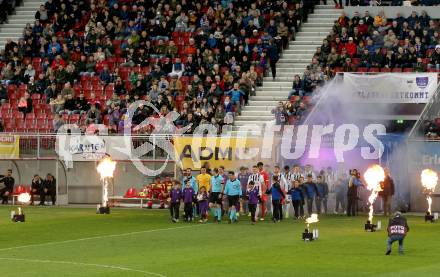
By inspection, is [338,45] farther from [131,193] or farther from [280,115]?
[131,193]

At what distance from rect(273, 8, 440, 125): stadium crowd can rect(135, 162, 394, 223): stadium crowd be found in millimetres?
3877

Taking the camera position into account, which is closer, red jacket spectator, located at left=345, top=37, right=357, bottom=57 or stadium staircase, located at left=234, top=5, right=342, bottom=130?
stadium staircase, located at left=234, top=5, right=342, bottom=130

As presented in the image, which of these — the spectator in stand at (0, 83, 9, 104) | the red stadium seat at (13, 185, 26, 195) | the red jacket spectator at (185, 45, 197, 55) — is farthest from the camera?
the spectator in stand at (0, 83, 9, 104)

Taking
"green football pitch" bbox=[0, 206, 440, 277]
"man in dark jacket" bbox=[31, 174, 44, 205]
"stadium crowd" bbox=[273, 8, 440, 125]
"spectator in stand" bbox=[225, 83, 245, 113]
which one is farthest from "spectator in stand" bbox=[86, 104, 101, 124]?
"green football pitch" bbox=[0, 206, 440, 277]

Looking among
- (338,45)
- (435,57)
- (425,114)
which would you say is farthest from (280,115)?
(435,57)

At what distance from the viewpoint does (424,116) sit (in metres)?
44.7

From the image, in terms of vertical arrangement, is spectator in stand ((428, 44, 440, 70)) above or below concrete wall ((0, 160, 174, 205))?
above

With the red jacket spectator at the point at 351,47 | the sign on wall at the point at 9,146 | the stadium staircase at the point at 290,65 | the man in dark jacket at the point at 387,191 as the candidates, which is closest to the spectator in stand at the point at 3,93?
the sign on wall at the point at 9,146

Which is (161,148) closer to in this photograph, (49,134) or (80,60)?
(49,134)

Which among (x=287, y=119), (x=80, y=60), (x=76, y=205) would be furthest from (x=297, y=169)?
(x=80, y=60)

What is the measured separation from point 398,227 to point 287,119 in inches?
740

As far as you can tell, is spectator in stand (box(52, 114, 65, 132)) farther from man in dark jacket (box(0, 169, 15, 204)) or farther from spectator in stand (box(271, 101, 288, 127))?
spectator in stand (box(271, 101, 288, 127))

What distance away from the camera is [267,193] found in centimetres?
4019

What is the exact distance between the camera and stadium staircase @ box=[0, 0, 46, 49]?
204 feet
